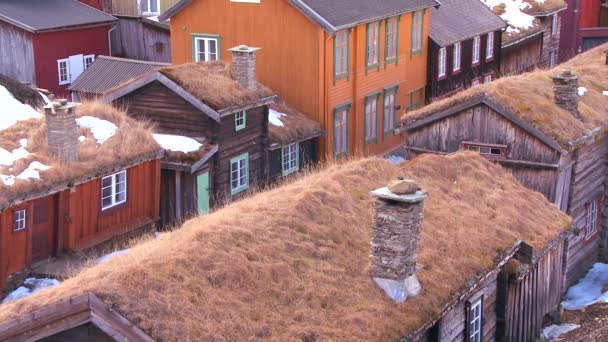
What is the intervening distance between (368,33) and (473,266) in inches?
714

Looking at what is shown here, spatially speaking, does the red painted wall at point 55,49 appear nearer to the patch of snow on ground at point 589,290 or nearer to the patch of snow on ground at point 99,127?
the patch of snow on ground at point 99,127

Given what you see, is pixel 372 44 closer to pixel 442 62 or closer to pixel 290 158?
pixel 290 158

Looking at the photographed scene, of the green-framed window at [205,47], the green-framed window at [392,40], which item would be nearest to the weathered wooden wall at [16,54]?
the green-framed window at [205,47]

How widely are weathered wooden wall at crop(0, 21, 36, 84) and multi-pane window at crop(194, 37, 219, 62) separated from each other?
9385 millimetres

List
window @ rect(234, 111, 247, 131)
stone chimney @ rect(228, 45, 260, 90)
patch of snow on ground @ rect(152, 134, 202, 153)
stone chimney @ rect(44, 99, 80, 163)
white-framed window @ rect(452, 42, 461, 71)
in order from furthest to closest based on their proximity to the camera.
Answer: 1. white-framed window @ rect(452, 42, 461, 71)
2. stone chimney @ rect(228, 45, 260, 90)
3. window @ rect(234, 111, 247, 131)
4. patch of snow on ground @ rect(152, 134, 202, 153)
5. stone chimney @ rect(44, 99, 80, 163)

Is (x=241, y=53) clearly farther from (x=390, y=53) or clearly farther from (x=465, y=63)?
(x=465, y=63)

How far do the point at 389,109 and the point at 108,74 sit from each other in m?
11.7

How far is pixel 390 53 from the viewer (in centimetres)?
3356

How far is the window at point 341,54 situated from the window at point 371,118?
2248mm

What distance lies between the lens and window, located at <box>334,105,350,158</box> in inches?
1203

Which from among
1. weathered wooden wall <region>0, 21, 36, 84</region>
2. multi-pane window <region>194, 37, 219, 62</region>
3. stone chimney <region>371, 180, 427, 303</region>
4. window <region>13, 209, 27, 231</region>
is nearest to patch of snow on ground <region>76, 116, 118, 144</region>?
window <region>13, 209, 27, 231</region>

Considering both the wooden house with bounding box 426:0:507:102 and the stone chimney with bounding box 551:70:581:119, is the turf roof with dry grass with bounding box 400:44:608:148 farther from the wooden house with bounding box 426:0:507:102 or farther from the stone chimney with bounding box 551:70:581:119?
the wooden house with bounding box 426:0:507:102

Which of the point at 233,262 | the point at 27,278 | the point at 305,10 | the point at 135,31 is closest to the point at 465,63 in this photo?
the point at 305,10

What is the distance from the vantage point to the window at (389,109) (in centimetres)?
3397
